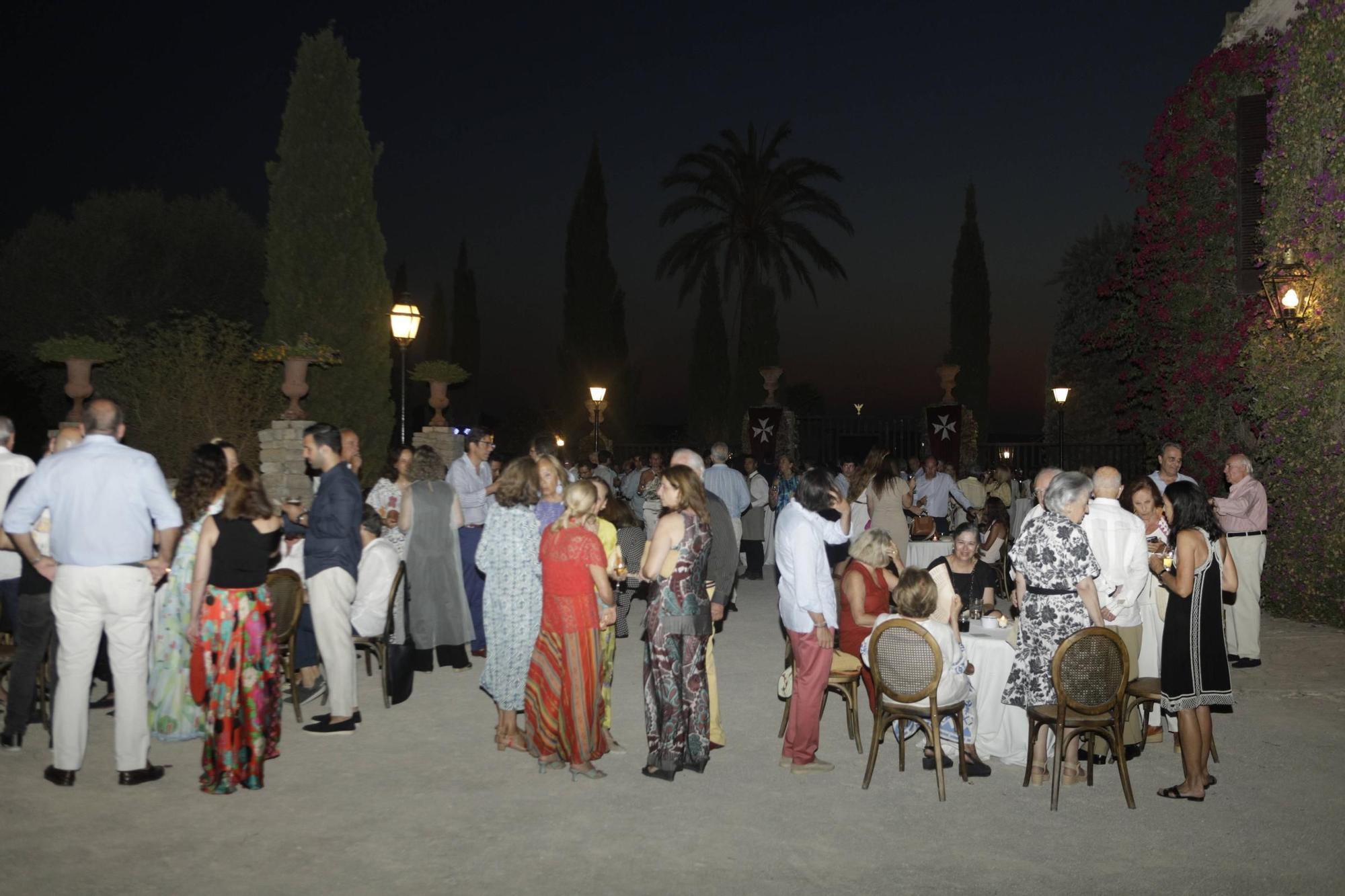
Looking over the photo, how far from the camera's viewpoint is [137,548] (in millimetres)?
5637

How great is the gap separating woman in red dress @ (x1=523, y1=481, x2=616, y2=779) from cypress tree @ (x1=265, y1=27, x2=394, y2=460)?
14.4m

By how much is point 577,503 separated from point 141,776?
9.19 feet

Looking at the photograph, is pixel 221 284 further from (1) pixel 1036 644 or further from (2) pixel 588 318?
(1) pixel 1036 644

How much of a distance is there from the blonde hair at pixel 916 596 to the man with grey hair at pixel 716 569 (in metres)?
1.02

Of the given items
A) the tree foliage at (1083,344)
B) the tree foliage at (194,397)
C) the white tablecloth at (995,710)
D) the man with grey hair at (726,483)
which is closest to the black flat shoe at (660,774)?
the white tablecloth at (995,710)

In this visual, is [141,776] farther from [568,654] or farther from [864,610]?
[864,610]

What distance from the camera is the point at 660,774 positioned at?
5.91 metres

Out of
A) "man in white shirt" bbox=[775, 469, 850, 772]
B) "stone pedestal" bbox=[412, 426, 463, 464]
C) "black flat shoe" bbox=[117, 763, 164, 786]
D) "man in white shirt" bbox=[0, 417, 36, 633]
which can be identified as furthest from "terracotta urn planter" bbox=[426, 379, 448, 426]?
"man in white shirt" bbox=[775, 469, 850, 772]

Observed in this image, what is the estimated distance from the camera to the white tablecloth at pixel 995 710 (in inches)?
246

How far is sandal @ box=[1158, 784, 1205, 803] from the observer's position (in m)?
5.51

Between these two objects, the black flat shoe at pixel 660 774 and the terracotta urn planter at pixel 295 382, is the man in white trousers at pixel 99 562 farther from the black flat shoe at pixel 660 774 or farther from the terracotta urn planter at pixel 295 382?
the terracotta urn planter at pixel 295 382

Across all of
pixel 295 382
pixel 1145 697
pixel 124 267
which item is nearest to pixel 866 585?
pixel 1145 697

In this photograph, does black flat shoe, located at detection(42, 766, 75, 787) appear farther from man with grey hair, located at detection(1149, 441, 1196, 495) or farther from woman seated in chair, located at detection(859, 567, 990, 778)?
man with grey hair, located at detection(1149, 441, 1196, 495)

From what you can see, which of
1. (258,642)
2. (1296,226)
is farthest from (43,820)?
(1296,226)
